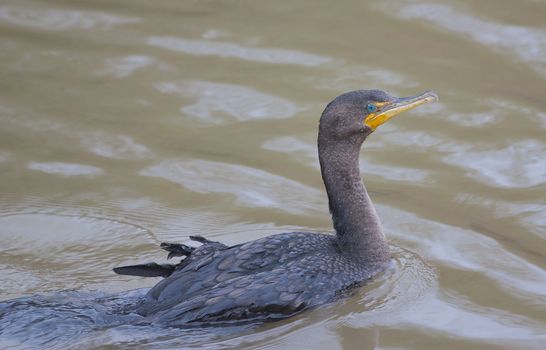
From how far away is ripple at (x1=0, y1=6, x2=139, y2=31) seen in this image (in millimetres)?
12008

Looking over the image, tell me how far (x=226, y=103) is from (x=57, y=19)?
276cm

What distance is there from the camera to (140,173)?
926cm

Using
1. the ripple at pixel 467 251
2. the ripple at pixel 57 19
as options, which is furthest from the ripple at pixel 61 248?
the ripple at pixel 57 19

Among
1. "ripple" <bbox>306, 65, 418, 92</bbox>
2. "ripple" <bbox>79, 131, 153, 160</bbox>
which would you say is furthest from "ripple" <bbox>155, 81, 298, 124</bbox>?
"ripple" <bbox>79, 131, 153, 160</bbox>

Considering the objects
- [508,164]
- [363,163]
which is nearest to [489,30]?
[508,164]

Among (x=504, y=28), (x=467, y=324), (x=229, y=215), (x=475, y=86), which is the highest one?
(x=504, y=28)

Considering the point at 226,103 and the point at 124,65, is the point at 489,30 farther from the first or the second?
the point at 124,65

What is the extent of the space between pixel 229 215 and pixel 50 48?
154 inches

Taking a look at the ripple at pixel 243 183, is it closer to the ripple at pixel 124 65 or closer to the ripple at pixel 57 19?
the ripple at pixel 124 65

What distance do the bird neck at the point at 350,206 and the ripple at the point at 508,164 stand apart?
62.5 inches

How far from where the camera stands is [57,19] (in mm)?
12148

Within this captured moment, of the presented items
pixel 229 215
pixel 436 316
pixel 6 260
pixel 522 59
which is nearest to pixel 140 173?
pixel 229 215

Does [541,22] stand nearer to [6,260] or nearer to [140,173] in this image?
[140,173]

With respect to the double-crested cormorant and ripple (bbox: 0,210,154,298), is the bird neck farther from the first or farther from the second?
ripple (bbox: 0,210,154,298)
